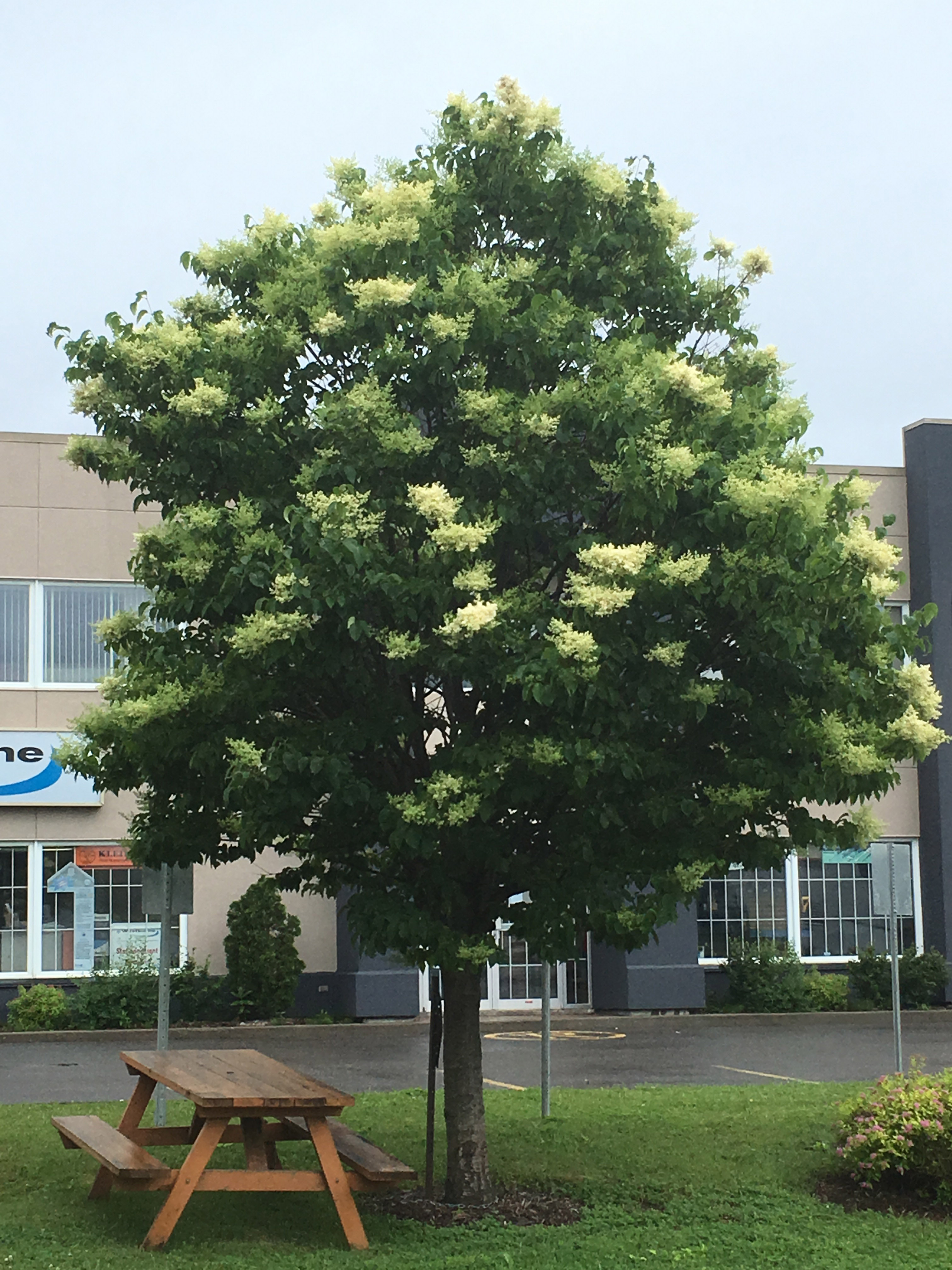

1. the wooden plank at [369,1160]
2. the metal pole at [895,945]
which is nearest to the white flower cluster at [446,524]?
the wooden plank at [369,1160]

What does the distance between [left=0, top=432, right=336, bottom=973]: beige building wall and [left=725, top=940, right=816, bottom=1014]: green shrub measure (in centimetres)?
619

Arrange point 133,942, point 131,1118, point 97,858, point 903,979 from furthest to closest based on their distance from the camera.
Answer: point 903,979, point 97,858, point 133,942, point 131,1118

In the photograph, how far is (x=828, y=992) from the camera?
936 inches

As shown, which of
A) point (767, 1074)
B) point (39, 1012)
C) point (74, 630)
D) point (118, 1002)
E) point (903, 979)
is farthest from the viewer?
point (903, 979)

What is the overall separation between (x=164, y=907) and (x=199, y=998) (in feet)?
35.9

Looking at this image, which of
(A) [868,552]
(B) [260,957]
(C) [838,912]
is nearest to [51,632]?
(B) [260,957]

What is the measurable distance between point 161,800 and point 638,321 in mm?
3983

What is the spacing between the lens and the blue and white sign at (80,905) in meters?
22.5

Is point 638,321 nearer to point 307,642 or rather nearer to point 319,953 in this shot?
point 307,642

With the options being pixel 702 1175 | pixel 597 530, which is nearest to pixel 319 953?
pixel 702 1175

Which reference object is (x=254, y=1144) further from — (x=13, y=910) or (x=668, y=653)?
(x=13, y=910)

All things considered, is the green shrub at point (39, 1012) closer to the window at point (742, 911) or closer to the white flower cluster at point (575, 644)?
the window at point (742, 911)

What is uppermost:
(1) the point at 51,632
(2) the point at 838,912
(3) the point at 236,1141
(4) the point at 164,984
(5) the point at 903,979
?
(1) the point at 51,632

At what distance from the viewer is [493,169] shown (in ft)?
30.4
